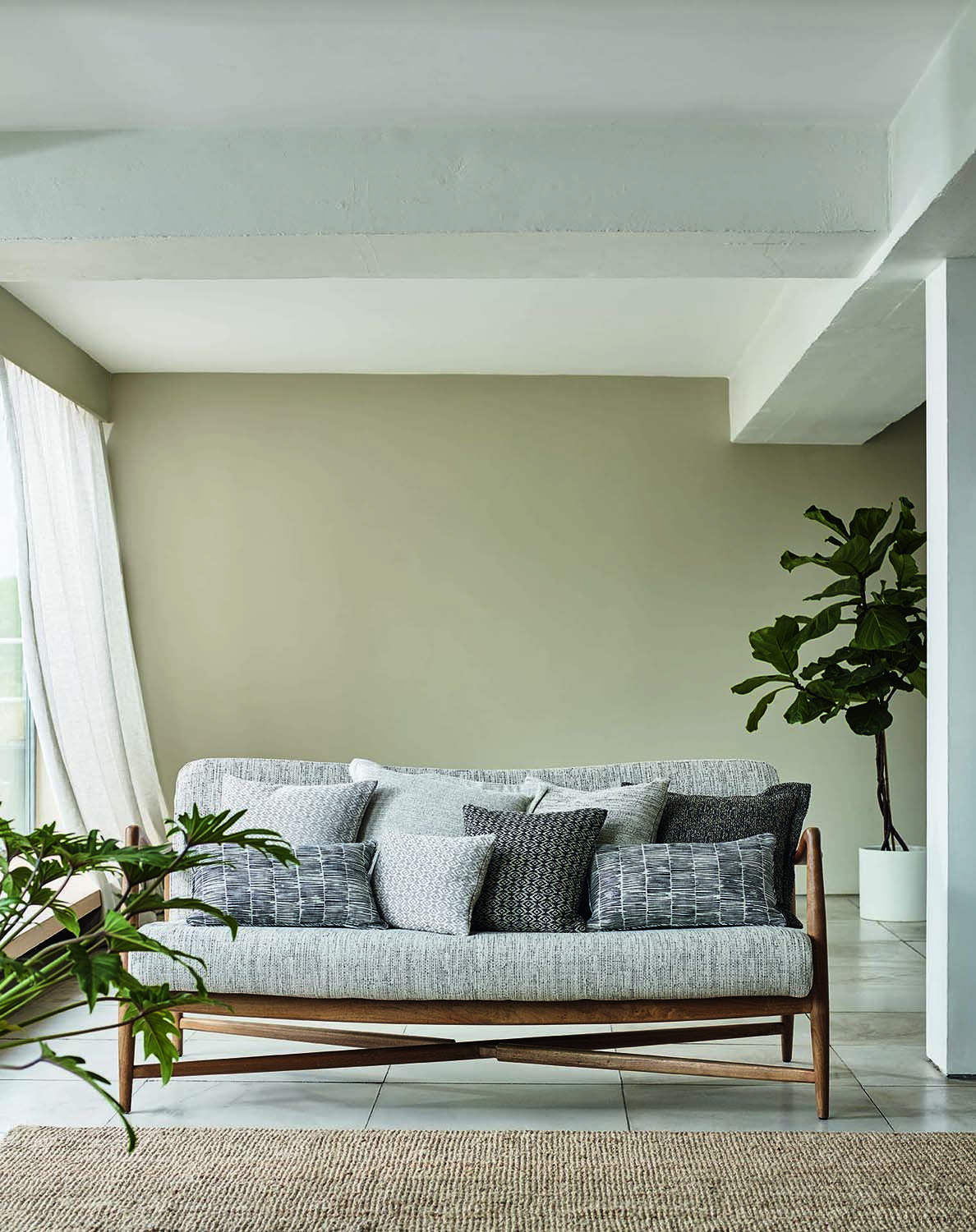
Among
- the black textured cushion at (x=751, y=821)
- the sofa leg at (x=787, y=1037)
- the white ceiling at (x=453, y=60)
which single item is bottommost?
the sofa leg at (x=787, y=1037)

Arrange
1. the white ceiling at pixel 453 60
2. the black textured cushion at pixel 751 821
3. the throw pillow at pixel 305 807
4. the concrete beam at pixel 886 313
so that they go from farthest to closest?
the throw pillow at pixel 305 807 → the black textured cushion at pixel 751 821 → the concrete beam at pixel 886 313 → the white ceiling at pixel 453 60

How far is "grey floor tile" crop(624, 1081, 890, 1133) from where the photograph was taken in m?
3.02

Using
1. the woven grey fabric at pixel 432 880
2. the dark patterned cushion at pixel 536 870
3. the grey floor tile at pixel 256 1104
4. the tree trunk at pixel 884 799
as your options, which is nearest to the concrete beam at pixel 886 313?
the tree trunk at pixel 884 799

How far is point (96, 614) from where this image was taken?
5.83m

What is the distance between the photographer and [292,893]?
10.6 feet

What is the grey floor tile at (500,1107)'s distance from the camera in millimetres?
3045

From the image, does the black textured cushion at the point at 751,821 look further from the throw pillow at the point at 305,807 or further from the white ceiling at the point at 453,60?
the white ceiling at the point at 453,60

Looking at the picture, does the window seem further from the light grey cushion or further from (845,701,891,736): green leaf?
(845,701,891,736): green leaf

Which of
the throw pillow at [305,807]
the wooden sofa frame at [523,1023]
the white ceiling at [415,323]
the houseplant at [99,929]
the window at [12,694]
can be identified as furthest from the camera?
the window at [12,694]

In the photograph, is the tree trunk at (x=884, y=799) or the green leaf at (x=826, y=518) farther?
the tree trunk at (x=884, y=799)

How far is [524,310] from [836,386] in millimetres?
1420

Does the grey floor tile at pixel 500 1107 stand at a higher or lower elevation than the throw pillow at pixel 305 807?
lower

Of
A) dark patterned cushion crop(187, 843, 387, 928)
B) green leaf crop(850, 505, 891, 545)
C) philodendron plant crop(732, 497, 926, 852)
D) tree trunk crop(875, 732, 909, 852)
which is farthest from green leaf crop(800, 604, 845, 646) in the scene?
dark patterned cushion crop(187, 843, 387, 928)

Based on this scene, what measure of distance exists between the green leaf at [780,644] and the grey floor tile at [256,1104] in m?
2.93
